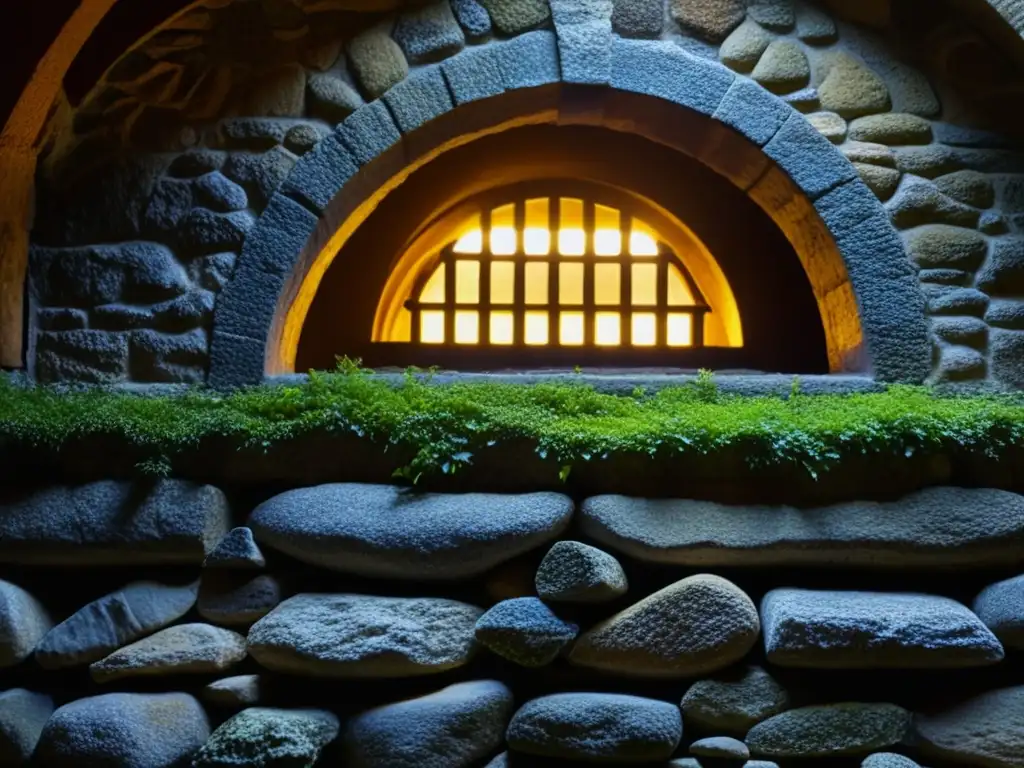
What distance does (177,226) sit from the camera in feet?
9.15

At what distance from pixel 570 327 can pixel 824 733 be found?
7.96 feet

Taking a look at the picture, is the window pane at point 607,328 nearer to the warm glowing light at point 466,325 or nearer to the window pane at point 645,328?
the window pane at point 645,328

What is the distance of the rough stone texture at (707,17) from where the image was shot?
2883mm

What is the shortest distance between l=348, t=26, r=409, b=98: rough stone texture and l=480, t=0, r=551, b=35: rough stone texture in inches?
14.5

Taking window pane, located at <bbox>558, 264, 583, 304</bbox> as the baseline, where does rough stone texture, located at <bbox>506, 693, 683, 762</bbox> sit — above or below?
below

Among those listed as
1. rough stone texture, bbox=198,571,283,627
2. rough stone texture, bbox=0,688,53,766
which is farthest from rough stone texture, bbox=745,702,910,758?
A: rough stone texture, bbox=0,688,53,766

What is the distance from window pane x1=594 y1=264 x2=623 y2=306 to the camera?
4066mm

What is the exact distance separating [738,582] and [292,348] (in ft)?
6.27

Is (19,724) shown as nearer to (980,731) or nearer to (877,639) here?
(877,639)

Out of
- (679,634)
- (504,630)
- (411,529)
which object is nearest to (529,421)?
(411,529)

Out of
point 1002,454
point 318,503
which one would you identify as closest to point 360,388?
point 318,503

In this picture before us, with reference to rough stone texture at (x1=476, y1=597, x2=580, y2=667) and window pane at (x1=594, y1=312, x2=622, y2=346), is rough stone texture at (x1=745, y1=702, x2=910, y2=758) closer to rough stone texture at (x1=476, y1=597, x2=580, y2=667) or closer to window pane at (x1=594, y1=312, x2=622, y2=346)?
rough stone texture at (x1=476, y1=597, x2=580, y2=667)

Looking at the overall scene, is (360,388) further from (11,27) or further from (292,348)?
(11,27)

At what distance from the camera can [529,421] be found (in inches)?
91.0
